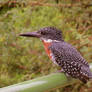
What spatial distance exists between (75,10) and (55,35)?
129 cm

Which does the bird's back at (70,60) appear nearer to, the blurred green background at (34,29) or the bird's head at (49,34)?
the bird's head at (49,34)

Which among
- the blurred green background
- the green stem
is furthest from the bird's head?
the green stem

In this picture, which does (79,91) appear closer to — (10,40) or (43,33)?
(10,40)

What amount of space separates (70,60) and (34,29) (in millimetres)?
961

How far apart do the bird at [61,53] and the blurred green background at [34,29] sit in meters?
0.53

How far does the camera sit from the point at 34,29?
283cm

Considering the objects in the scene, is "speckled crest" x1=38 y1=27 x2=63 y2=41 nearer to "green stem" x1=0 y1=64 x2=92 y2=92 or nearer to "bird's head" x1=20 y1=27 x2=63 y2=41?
"bird's head" x1=20 y1=27 x2=63 y2=41

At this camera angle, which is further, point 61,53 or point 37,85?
point 61,53

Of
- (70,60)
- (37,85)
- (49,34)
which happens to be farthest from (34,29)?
(37,85)

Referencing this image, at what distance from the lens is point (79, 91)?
10.4ft

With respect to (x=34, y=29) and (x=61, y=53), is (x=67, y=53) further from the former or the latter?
(x=34, y=29)

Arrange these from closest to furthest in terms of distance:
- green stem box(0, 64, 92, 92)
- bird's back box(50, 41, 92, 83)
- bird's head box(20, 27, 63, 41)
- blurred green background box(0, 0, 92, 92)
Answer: green stem box(0, 64, 92, 92) < bird's back box(50, 41, 92, 83) < bird's head box(20, 27, 63, 41) < blurred green background box(0, 0, 92, 92)

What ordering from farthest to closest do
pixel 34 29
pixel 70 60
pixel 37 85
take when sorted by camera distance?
1. pixel 34 29
2. pixel 70 60
3. pixel 37 85

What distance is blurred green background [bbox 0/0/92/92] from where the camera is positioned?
270 cm
